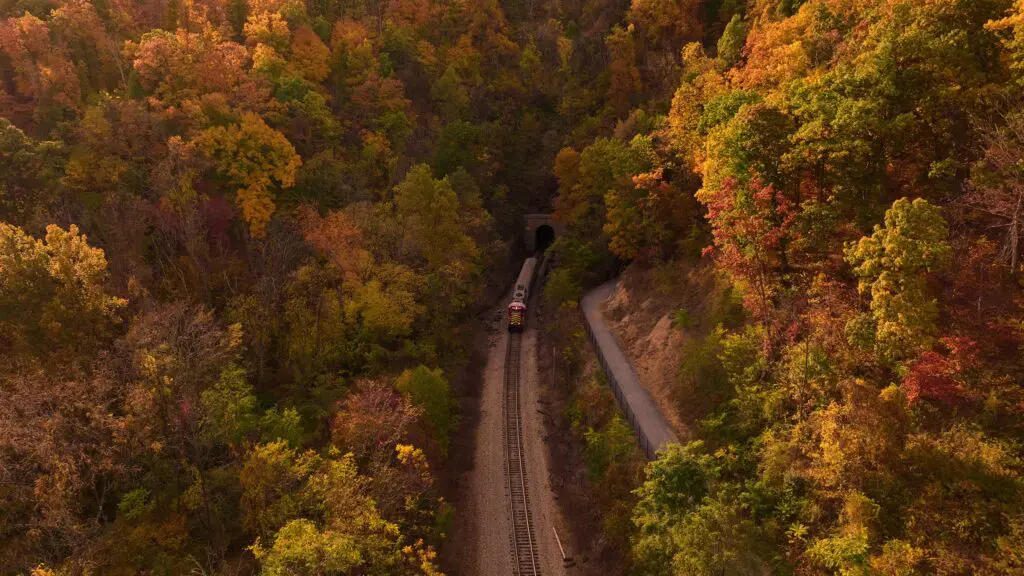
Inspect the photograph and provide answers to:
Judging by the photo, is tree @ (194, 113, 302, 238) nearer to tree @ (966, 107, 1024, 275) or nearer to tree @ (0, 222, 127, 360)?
tree @ (0, 222, 127, 360)

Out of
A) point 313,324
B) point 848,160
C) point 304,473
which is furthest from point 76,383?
point 848,160

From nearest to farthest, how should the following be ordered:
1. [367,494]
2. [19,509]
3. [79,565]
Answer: [79,565] < [19,509] < [367,494]

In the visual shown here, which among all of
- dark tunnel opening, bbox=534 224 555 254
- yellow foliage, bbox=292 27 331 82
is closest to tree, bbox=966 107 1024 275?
dark tunnel opening, bbox=534 224 555 254

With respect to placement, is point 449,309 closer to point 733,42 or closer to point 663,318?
point 663,318

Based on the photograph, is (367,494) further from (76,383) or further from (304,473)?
(76,383)

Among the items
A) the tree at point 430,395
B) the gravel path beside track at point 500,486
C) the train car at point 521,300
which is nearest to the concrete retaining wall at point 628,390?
the gravel path beside track at point 500,486
